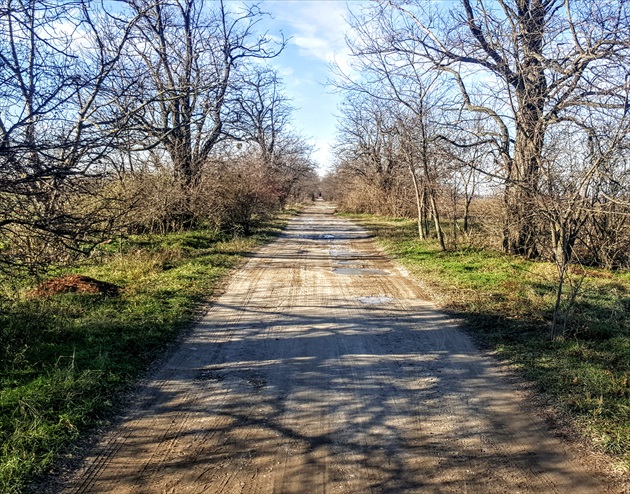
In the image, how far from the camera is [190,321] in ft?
23.2

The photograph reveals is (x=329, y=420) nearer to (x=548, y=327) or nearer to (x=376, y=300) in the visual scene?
(x=548, y=327)

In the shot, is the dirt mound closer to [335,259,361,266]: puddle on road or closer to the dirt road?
the dirt road

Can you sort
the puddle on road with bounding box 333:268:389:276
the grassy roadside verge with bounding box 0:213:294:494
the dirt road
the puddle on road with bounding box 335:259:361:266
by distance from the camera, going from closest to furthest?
1. the dirt road
2. the grassy roadside verge with bounding box 0:213:294:494
3. the puddle on road with bounding box 333:268:389:276
4. the puddle on road with bounding box 335:259:361:266

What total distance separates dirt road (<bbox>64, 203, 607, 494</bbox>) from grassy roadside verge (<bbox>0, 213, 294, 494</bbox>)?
0.36 m

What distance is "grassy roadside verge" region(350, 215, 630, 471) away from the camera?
4273mm

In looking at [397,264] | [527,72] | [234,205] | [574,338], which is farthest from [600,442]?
[234,205]

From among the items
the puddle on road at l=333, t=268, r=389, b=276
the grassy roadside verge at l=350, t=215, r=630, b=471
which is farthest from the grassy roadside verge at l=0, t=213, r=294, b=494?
the grassy roadside verge at l=350, t=215, r=630, b=471

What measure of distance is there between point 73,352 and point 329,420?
124 inches

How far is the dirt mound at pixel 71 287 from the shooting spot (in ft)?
26.0

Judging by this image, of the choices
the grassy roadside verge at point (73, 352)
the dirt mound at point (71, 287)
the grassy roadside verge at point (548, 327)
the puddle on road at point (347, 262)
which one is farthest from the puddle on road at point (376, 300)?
the dirt mound at point (71, 287)

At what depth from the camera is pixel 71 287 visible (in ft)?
26.7

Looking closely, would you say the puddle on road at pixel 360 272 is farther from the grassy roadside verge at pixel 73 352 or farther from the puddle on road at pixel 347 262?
the grassy roadside verge at pixel 73 352

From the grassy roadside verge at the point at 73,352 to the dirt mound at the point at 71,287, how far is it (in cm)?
27

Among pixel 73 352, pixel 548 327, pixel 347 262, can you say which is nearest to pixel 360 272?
pixel 347 262
